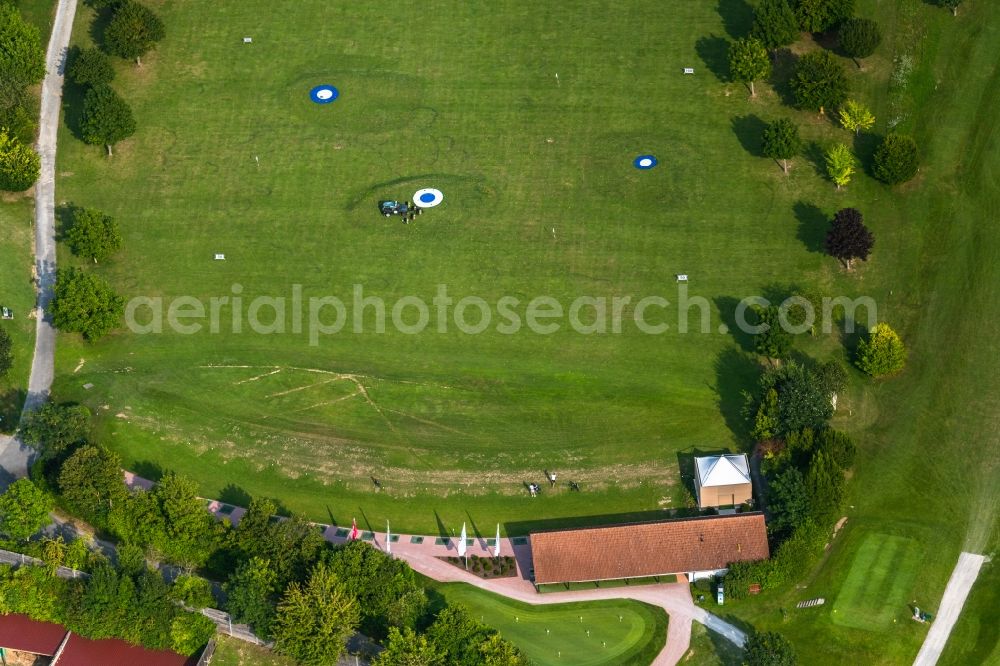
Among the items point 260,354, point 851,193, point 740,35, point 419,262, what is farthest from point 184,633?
point 740,35

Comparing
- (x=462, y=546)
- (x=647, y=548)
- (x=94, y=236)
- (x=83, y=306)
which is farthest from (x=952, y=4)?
(x=83, y=306)

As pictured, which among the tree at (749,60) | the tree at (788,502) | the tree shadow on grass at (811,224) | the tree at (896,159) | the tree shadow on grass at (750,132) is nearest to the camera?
the tree at (788,502)

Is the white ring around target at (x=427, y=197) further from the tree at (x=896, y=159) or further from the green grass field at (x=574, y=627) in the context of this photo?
the tree at (x=896, y=159)

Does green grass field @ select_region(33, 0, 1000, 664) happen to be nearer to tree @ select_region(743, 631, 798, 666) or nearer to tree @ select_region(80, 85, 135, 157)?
tree @ select_region(80, 85, 135, 157)

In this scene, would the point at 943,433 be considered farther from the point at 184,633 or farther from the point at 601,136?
the point at 184,633

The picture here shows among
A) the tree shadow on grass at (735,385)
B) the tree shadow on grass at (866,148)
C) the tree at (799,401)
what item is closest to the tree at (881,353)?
the tree at (799,401)

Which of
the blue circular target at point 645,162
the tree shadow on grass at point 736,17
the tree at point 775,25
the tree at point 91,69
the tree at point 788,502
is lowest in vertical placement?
the tree at point 788,502

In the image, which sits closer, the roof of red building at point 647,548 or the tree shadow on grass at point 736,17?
the roof of red building at point 647,548
